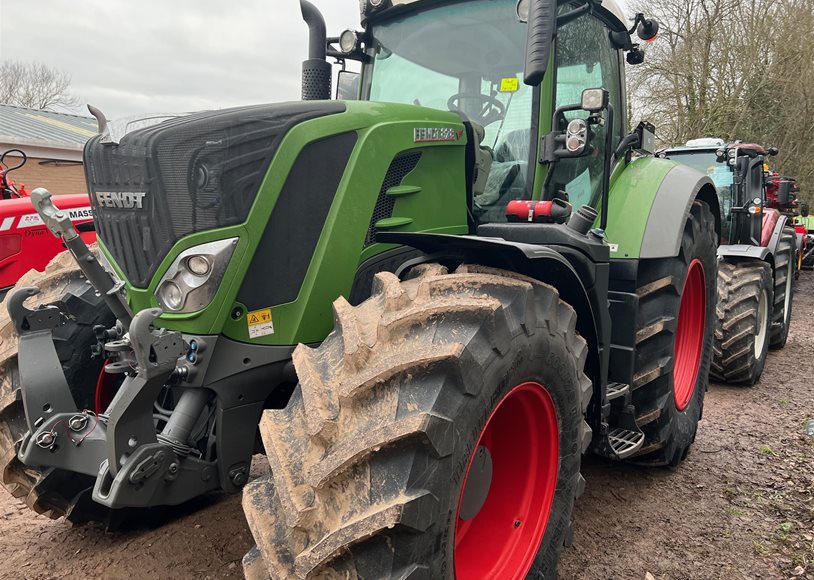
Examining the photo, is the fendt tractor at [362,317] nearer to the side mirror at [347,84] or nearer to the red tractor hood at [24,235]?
the side mirror at [347,84]

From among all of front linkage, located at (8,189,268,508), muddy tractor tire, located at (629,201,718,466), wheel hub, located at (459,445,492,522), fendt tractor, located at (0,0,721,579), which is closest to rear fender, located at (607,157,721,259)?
fendt tractor, located at (0,0,721,579)

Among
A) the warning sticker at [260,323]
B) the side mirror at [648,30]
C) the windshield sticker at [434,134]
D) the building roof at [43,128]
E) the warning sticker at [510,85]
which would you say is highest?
the building roof at [43,128]

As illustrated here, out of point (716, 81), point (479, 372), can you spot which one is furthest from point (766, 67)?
point (479, 372)

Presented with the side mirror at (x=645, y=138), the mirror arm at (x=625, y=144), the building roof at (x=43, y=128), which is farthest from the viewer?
the building roof at (x=43, y=128)

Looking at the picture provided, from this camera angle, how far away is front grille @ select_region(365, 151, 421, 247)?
232cm

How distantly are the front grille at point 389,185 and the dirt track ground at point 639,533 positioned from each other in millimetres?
1502

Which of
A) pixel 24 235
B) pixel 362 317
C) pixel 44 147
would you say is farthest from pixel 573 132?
pixel 44 147

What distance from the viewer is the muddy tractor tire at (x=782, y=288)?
6.96 m

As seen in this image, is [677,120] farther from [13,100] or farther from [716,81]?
[13,100]

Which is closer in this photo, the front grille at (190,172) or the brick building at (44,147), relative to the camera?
the front grille at (190,172)

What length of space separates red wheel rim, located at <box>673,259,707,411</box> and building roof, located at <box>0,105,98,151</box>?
14711 mm

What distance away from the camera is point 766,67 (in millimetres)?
17625

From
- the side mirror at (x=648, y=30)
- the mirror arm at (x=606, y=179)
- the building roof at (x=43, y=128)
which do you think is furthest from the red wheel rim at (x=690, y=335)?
the building roof at (x=43, y=128)

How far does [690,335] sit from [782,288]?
380cm
